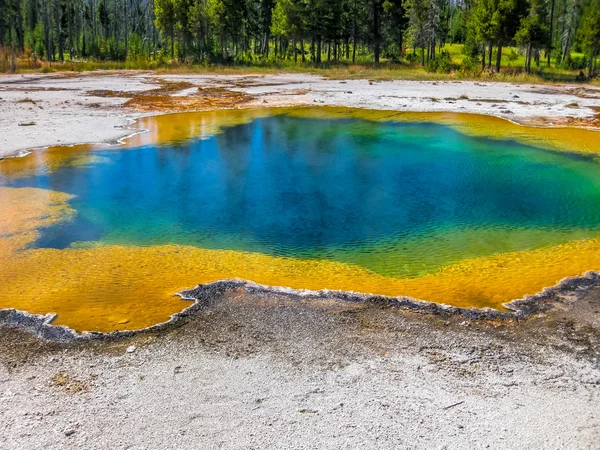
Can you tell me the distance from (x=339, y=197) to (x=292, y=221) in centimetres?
205

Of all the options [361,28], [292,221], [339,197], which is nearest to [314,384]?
[292,221]

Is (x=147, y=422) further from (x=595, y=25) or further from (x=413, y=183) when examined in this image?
(x=595, y=25)

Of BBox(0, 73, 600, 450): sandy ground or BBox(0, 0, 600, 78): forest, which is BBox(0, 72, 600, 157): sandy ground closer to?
BBox(0, 0, 600, 78): forest

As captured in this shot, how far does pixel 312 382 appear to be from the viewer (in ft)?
17.3

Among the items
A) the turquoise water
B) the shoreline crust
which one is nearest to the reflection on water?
the turquoise water

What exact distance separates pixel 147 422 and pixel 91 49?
71.9m

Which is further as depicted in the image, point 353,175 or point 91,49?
point 91,49

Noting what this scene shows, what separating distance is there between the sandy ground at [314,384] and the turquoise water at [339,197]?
2.32 m

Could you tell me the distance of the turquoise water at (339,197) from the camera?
374 inches

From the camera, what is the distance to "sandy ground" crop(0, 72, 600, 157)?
18844mm

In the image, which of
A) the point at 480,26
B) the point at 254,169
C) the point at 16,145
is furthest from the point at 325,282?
the point at 480,26

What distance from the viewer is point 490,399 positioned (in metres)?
5.00

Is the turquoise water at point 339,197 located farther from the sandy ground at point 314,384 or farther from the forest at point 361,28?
the forest at point 361,28

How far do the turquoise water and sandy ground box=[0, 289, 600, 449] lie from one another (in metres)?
2.32
